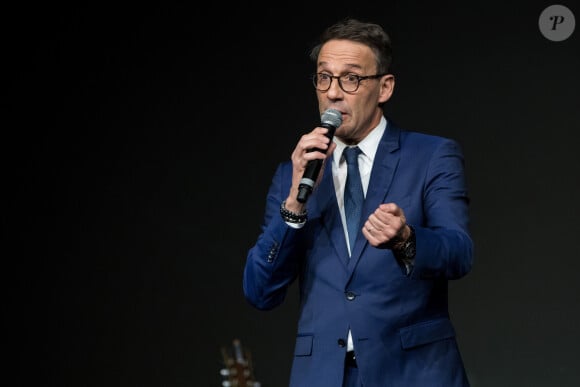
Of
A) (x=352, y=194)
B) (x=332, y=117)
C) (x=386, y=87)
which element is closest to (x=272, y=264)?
(x=352, y=194)

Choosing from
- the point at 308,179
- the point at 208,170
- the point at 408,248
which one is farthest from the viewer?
the point at 208,170

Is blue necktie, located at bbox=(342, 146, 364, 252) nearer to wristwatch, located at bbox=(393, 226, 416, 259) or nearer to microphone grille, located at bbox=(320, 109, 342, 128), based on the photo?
microphone grille, located at bbox=(320, 109, 342, 128)

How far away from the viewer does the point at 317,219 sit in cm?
217

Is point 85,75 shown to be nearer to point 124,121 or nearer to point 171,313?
point 124,121

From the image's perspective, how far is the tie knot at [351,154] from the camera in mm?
2197

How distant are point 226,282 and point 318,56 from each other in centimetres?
204

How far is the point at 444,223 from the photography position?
2006mm

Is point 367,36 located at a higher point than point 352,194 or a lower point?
higher

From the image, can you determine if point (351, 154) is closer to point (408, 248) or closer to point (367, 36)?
point (367, 36)

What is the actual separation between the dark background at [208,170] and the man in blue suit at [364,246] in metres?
1.85

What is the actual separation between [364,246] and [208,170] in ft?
7.18

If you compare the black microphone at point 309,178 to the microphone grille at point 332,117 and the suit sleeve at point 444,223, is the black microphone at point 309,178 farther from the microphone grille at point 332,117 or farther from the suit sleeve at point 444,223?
the suit sleeve at point 444,223

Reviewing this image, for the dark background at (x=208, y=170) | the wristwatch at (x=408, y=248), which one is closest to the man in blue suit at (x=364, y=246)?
the wristwatch at (x=408, y=248)

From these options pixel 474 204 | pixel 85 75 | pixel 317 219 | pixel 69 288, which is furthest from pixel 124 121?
pixel 317 219
